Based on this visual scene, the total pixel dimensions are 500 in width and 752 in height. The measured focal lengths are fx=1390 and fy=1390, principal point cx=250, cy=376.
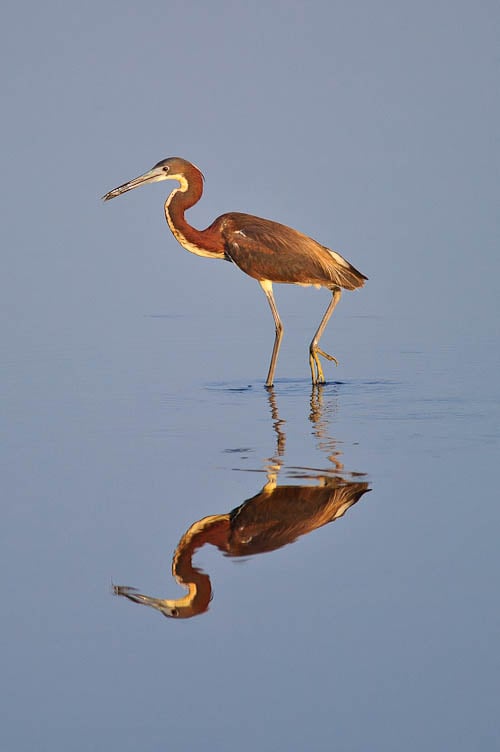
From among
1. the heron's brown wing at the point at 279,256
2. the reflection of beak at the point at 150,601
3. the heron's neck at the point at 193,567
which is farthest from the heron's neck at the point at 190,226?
the reflection of beak at the point at 150,601

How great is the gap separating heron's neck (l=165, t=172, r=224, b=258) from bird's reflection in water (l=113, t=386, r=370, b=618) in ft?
16.4

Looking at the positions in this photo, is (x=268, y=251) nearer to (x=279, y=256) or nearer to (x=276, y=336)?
(x=279, y=256)

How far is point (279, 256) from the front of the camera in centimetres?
1267

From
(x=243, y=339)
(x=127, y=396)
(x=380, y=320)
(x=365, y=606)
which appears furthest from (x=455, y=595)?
(x=380, y=320)

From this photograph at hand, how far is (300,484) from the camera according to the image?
7516 millimetres

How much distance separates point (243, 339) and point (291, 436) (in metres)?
6.65

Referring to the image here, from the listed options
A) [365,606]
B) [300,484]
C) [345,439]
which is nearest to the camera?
[365,606]

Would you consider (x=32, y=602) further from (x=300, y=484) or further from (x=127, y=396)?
(x=127, y=396)

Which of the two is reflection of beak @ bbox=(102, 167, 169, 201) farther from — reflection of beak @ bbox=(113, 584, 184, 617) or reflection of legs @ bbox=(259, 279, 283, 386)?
reflection of beak @ bbox=(113, 584, 184, 617)

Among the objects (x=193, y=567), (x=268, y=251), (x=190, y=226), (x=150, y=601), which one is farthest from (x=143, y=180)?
(x=150, y=601)

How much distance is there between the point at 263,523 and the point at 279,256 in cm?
617

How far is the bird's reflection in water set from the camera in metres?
5.75

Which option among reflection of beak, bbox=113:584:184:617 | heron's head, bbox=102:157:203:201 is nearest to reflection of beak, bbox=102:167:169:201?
heron's head, bbox=102:157:203:201

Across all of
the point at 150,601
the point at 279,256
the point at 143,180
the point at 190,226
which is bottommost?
the point at 150,601
